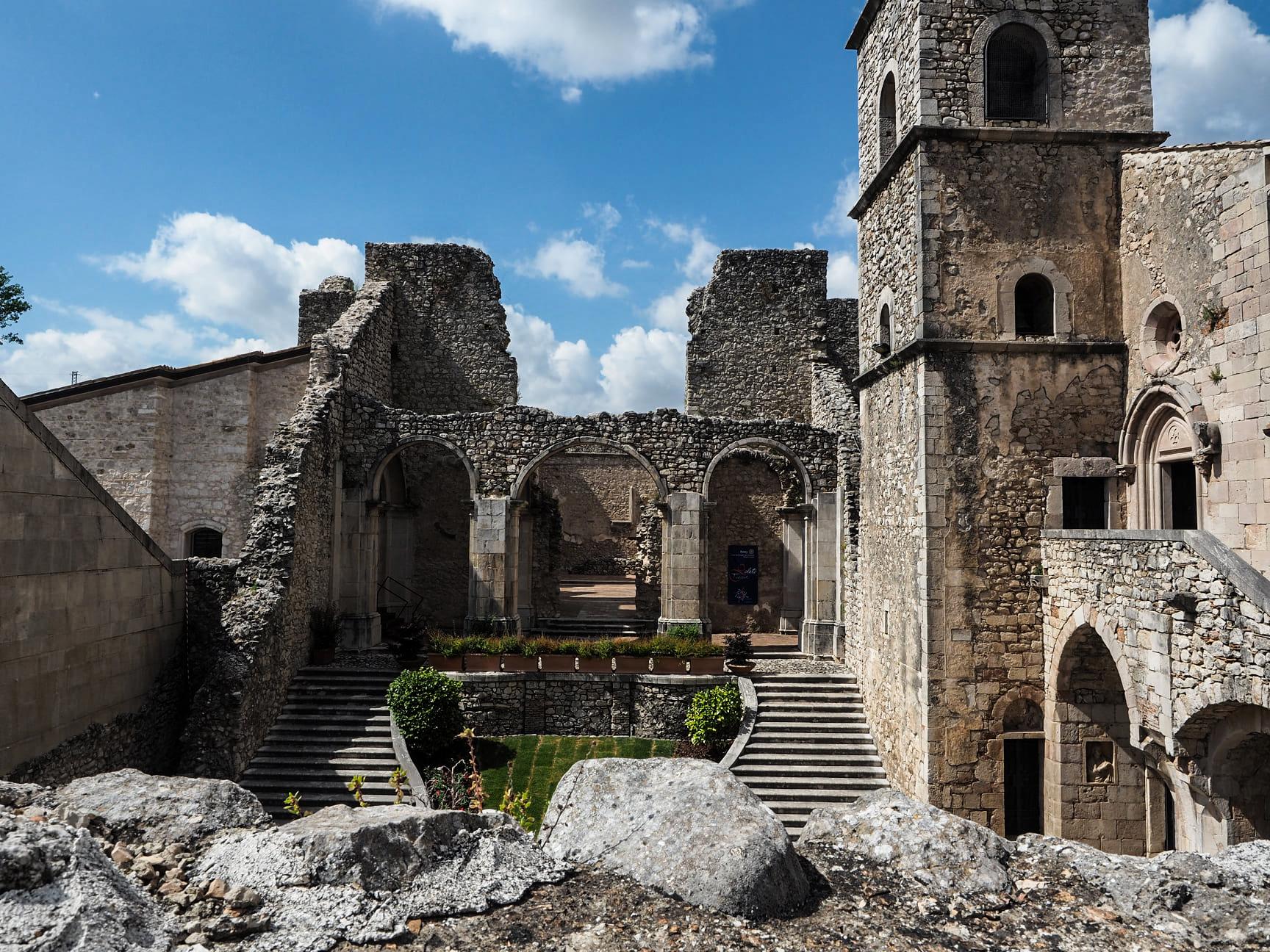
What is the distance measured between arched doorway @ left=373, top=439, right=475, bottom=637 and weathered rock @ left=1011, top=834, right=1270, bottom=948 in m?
19.2

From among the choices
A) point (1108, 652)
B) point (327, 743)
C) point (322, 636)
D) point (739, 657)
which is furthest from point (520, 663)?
point (1108, 652)

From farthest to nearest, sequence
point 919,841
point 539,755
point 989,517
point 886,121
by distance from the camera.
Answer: point 539,755 < point 886,121 < point 989,517 < point 919,841

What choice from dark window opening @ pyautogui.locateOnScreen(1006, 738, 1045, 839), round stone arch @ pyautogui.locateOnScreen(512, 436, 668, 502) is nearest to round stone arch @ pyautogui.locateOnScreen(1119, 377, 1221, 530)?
dark window opening @ pyautogui.locateOnScreen(1006, 738, 1045, 839)

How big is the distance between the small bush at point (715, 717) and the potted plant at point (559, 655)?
2.65 metres

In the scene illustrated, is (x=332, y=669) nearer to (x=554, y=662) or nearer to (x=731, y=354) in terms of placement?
(x=554, y=662)

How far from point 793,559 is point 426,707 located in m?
9.65

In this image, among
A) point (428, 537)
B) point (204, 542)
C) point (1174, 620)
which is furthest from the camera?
point (428, 537)

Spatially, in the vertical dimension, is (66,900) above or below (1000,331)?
below

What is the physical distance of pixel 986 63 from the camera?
11562 millimetres

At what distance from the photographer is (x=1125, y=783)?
431 inches

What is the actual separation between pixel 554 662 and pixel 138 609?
7.15 metres

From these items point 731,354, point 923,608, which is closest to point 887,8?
point 923,608

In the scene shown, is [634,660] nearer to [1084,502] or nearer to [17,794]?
[1084,502]

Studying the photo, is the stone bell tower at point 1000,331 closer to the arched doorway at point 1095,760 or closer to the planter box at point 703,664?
the arched doorway at point 1095,760
